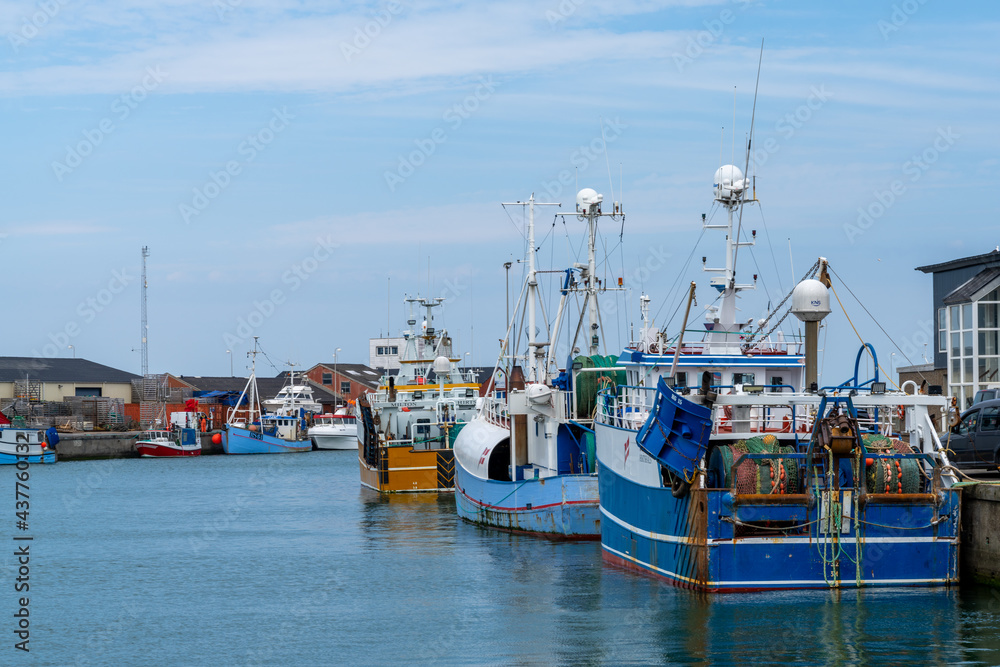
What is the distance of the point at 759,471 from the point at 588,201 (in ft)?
53.6

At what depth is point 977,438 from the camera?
26.1 meters

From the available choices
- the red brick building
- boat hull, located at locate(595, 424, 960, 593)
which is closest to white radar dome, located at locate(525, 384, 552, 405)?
boat hull, located at locate(595, 424, 960, 593)

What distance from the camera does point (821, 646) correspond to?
18.0m

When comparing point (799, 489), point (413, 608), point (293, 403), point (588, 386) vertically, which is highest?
point (588, 386)

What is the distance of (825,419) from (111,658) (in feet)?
42.1

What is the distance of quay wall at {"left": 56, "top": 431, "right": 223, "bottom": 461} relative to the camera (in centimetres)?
8425

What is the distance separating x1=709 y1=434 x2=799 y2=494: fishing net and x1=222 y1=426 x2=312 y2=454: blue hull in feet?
270

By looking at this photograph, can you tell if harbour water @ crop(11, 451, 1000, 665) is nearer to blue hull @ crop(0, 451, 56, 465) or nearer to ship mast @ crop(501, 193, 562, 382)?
ship mast @ crop(501, 193, 562, 382)

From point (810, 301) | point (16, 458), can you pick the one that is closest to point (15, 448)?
point (16, 458)

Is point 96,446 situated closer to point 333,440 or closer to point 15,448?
point 15,448

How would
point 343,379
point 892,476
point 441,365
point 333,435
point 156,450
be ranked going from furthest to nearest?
point 343,379 < point 333,435 < point 156,450 < point 441,365 < point 892,476

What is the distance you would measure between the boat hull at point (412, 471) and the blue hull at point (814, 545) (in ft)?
90.1

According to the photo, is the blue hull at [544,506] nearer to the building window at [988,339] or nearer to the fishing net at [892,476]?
the fishing net at [892,476]

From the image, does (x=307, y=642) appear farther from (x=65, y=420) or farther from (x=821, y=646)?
(x=65, y=420)
